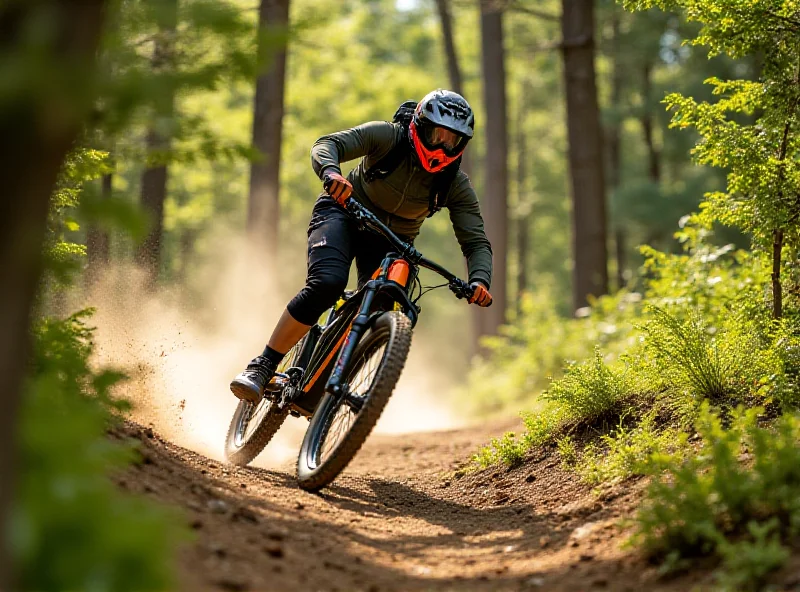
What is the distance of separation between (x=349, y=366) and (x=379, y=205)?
139 centimetres

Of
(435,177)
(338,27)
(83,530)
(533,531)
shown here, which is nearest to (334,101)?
(338,27)

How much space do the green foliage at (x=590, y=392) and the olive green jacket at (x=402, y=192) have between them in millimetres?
1004

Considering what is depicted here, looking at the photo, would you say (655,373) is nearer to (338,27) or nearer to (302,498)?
(302,498)

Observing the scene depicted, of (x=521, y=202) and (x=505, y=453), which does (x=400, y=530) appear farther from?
(x=521, y=202)

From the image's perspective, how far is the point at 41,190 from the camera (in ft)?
8.71

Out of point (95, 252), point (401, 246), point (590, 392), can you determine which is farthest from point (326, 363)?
point (95, 252)

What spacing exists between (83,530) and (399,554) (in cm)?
228

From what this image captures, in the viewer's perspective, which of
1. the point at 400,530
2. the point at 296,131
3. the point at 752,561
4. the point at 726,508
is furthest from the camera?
the point at 296,131

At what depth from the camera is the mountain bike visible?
5391 millimetres

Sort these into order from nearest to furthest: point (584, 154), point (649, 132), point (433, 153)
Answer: point (433, 153) < point (584, 154) < point (649, 132)

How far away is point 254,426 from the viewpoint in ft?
23.8

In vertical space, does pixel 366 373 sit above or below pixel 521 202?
below

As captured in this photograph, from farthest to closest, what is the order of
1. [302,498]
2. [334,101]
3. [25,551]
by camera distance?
[334,101] → [302,498] → [25,551]

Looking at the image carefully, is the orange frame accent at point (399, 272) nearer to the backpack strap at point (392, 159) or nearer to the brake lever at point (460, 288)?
the brake lever at point (460, 288)
